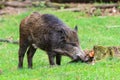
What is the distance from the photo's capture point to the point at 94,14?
78.6 feet

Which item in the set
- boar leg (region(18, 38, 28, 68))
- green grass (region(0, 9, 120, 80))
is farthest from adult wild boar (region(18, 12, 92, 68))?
green grass (region(0, 9, 120, 80))

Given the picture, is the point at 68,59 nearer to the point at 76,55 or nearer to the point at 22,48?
the point at 22,48

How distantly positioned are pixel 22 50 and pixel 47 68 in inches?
62.8

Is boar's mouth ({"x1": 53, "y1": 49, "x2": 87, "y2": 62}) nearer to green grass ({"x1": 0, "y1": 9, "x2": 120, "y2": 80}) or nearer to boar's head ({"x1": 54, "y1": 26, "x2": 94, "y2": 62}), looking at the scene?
boar's head ({"x1": 54, "y1": 26, "x2": 94, "y2": 62})

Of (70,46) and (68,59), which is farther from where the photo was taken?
(68,59)

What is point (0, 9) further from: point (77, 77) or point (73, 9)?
point (77, 77)

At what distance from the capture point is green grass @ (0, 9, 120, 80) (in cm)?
1133

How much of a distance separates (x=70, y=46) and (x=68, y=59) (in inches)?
86.1

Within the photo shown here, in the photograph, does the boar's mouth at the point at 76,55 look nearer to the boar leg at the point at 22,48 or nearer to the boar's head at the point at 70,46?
the boar's head at the point at 70,46

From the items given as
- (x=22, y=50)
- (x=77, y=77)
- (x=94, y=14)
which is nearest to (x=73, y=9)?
(x=94, y=14)

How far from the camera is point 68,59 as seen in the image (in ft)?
49.1

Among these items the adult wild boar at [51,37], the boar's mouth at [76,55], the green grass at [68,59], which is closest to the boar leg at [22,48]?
the adult wild boar at [51,37]

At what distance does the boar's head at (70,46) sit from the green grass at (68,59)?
240mm

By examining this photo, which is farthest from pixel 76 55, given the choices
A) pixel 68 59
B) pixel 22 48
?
pixel 68 59
